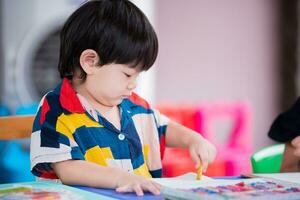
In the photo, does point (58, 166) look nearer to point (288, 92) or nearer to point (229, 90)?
point (229, 90)

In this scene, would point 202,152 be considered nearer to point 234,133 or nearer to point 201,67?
point 234,133

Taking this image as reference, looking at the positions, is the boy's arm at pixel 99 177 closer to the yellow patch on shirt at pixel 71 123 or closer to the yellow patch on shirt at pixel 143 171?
the yellow patch on shirt at pixel 71 123

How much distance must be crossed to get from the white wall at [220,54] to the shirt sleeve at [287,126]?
2.49m

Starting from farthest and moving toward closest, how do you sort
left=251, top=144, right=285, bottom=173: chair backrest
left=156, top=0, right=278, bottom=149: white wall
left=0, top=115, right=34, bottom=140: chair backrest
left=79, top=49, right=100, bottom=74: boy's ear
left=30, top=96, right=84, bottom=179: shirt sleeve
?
1. left=156, top=0, right=278, bottom=149: white wall
2. left=251, top=144, right=285, bottom=173: chair backrest
3. left=0, top=115, right=34, bottom=140: chair backrest
4. left=79, top=49, right=100, bottom=74: boy's ear
5. left=30, top=96, right=84, bottom=179: shirt sleeve

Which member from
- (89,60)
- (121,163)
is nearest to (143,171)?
(121,163)

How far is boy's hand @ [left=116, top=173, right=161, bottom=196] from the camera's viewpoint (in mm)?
1070

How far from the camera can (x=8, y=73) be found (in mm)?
3252

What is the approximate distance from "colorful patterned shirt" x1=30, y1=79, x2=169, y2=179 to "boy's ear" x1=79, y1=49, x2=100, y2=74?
0.06m

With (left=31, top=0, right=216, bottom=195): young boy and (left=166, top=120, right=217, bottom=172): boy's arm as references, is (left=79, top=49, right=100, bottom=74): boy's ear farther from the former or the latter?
(left=166, top=120, right=217, bottom=172): boy's arm

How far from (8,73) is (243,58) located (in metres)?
1.88

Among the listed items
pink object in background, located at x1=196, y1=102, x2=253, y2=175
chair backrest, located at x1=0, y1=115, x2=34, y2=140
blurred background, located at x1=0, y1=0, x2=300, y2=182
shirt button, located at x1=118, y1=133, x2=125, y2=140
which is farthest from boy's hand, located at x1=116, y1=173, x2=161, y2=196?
pink object in background, located at x1=196, y1=102, x2=253, y2=175

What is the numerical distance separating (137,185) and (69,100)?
0.32m

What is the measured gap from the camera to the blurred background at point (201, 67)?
10.6 feet

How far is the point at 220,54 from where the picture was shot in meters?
4.35
